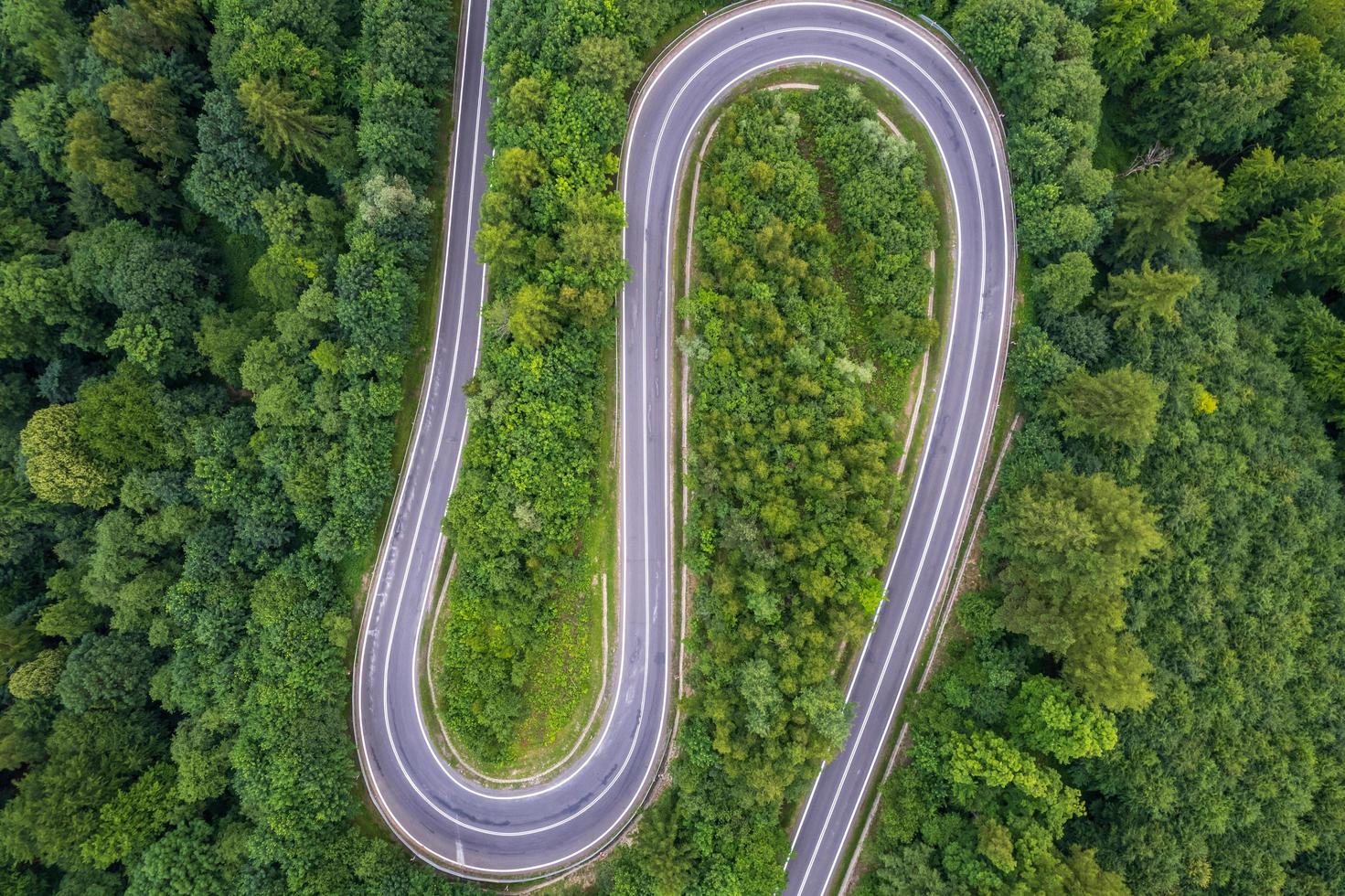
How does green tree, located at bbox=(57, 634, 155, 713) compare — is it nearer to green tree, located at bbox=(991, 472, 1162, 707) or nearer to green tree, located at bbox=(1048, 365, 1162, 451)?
green tree, located at bbox=(991, 472, 1162, 707)

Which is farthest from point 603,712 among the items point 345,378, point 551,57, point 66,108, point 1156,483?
point 66,108

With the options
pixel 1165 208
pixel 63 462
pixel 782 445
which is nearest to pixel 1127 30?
pixel 1165 208

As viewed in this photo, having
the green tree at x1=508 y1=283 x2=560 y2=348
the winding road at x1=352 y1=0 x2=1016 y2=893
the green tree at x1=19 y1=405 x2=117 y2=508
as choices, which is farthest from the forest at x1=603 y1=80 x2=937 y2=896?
the green tree at x1=19 y1=405 x2=117 y2=508

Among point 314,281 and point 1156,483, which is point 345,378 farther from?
point 1156,483

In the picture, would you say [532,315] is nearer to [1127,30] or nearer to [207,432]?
[207,432]

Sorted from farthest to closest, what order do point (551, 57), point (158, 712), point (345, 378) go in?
point (158, 712) → point (345, 378) → point (551, 57)

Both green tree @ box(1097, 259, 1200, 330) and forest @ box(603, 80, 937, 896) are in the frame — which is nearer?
green tree @ box(1097, 259, 1200, 330)
